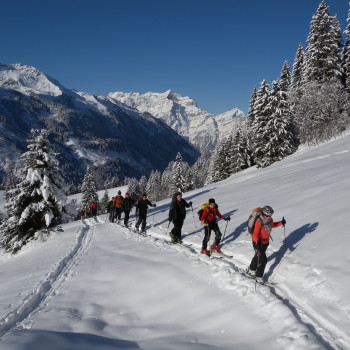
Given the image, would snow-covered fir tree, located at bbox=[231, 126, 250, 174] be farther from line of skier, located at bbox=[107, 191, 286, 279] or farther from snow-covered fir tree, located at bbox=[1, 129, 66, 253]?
line of skier, located at bbox=[107, 191, 286, 279]

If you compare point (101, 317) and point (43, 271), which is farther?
point (43, 271)

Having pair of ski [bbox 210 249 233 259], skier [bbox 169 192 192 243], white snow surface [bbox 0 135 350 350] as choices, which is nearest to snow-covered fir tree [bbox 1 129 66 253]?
white snow surface [bbox 0 135 350 350]

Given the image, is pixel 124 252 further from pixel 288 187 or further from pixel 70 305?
pixel 288 187

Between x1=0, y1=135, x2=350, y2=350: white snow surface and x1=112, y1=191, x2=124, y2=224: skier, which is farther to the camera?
x1=112, y1=191, x2=124, y2=224: skier

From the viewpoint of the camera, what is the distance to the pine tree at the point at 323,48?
3600cm

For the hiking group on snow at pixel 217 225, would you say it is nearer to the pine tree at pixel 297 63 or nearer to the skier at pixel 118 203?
the skier at pixel 118 203

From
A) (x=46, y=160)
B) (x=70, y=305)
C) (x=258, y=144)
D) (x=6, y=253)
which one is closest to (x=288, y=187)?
(x=70, y=305)

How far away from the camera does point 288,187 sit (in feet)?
50.2

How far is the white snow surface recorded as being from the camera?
4535mm

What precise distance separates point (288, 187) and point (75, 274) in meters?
11.8

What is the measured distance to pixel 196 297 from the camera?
6.14 metres

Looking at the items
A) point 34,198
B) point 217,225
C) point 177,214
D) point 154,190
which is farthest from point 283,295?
point 154,190

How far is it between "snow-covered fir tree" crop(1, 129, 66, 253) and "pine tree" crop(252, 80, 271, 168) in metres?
27.4

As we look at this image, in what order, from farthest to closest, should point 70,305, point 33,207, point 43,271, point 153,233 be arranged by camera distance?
point 33,207, point 153,233, point 43,271, point 70,305
